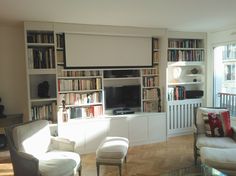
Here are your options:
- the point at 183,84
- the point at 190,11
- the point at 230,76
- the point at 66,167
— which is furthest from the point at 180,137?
the point at 66,167

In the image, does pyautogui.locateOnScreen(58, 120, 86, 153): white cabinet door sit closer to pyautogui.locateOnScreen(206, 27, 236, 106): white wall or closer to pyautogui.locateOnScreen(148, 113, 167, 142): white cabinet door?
pyautogui.locateOnScreen(148, 113, 167, 142): white cabinet door

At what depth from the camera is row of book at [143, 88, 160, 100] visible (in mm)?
4879

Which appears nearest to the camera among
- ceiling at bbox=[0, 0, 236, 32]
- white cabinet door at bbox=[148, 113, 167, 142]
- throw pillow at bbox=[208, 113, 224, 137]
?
ceiling at bbox=[0, 0, 236, 32]

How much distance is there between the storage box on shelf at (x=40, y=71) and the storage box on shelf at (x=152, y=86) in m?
1.84

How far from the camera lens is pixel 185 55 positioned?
5242mm

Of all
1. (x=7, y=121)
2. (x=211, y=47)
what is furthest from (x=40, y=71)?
(x=211, y=47)

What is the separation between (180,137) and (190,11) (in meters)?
2.83

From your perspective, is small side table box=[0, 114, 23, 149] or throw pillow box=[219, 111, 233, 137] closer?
throw pillow box=[219, 111, 233, 137]

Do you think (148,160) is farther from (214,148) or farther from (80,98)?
(80,98)

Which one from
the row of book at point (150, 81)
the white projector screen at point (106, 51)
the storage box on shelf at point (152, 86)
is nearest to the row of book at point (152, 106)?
the storage box on shelf at point (152, 86)

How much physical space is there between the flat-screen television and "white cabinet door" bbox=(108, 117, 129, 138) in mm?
356

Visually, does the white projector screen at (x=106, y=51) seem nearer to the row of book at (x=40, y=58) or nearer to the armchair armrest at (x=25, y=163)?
the row of book at (x=40, y=58)

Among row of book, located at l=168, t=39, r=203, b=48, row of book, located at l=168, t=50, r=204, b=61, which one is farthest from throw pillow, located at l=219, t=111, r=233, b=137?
row of book, located at l=168, t=39, r=203, b=48

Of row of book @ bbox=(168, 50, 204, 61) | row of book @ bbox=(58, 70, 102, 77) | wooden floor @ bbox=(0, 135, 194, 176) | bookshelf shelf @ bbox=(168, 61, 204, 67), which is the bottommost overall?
wooden floor @ bbox=(0, 135, 194, 176)
